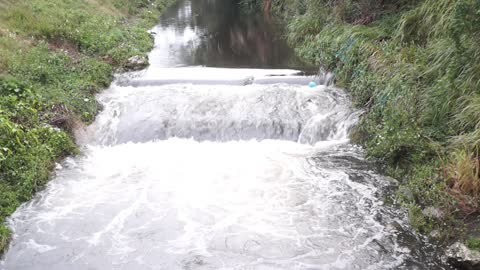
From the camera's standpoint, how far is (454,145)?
7105mm

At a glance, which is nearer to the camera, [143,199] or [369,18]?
[143,199]

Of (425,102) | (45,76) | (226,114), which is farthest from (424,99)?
(45,76)

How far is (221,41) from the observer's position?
1839cm

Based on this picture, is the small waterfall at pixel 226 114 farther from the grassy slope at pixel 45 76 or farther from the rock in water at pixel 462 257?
the rock in water at pixel 462 257

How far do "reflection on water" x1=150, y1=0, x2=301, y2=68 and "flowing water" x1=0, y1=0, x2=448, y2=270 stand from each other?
1.97 metres

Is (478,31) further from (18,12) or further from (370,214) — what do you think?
(18,12)

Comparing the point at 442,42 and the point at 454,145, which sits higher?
the point at 442,42

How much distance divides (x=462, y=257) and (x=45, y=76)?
9.57 meters

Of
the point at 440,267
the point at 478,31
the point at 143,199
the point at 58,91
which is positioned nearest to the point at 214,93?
the point at 58,91

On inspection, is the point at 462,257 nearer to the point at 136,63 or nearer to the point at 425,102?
the point at 425,102

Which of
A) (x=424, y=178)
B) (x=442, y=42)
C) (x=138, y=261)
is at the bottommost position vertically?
(x=138, y=261)

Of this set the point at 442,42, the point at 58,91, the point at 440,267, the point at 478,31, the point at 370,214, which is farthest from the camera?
the point at 58,91

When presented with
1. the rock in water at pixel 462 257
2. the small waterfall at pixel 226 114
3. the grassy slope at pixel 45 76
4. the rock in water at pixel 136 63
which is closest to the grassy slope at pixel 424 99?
the rock in water at pixel 462 257

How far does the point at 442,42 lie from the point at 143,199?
20.1ft
